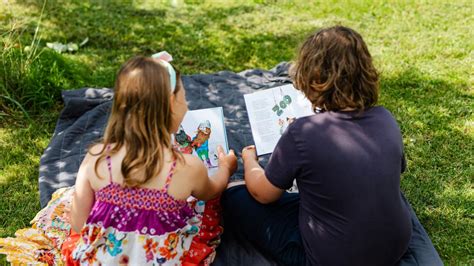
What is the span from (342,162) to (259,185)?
0.51 m

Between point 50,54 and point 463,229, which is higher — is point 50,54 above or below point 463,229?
above

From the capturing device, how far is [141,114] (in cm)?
201

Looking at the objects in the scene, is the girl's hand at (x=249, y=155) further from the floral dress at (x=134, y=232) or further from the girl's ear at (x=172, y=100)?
the girl's ear at (x=172, y=100)

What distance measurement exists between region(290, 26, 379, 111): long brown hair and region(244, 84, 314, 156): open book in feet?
3.63

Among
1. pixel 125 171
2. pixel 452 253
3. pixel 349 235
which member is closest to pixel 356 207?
pixel 349 235

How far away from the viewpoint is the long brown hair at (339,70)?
2162mm

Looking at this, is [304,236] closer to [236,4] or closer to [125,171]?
[125,171]

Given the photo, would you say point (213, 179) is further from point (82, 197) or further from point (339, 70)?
point (339, 70)

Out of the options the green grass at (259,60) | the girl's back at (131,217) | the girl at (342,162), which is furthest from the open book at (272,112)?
the girl's back at (131,217)

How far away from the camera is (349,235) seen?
214 centimetres

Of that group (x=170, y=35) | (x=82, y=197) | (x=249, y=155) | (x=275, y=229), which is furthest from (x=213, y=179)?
(x=170, y=35)

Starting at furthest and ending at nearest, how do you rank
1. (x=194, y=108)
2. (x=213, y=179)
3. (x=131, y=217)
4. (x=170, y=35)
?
1. (x=170, y=35)
2. (x=194, y=108)
3. (x=213, y=179)
4. (x=131, y=217)

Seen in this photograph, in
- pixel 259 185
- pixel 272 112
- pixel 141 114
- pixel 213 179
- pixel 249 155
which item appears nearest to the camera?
pixel 141 114

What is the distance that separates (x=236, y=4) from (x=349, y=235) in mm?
4230
